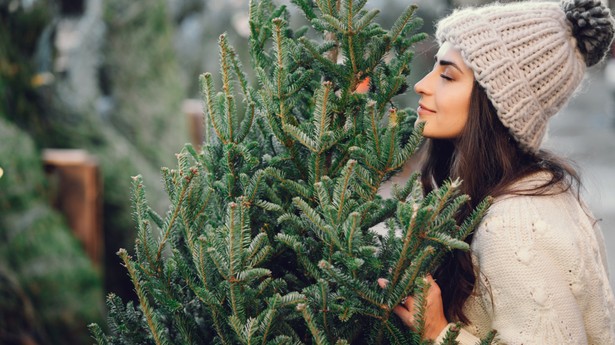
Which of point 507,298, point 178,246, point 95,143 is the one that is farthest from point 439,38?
point 95,143

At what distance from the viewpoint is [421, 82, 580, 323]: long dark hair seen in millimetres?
2103

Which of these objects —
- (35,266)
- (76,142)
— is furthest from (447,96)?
(76,142)

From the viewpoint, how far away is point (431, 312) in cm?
191

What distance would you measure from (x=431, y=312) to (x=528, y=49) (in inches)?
35.3

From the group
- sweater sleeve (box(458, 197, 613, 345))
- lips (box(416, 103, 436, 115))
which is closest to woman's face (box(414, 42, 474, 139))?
lips (box(416, 103, 436, 115))

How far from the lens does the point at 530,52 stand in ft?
7.36

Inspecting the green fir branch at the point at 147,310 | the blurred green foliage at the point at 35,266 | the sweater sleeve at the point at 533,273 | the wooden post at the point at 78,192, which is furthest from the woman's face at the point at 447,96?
the wooden post at the point at 78,192

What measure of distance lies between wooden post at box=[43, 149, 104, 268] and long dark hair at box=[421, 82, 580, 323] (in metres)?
2.55

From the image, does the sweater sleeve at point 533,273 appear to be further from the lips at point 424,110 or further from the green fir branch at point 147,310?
the green fir branch at point 147,310

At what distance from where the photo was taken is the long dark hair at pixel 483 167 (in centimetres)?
210

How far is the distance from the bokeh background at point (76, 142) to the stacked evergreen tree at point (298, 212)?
1.35 m

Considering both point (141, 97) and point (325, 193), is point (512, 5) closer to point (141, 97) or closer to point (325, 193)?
point (325, 193)

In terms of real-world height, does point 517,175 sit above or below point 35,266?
below

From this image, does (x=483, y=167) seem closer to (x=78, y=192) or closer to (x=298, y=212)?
(x=298, y=212)
